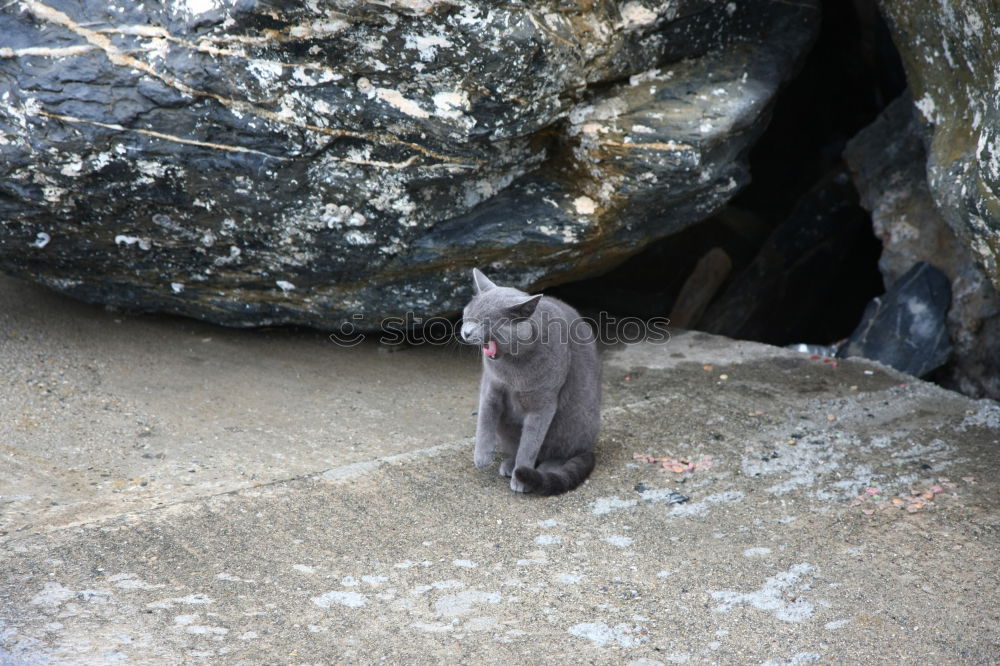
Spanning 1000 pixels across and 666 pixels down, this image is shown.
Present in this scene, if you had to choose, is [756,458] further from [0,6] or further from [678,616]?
[0,6]

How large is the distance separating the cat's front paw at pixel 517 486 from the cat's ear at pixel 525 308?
60 cm

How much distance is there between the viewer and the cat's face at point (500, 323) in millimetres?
3139

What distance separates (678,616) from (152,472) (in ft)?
6.40

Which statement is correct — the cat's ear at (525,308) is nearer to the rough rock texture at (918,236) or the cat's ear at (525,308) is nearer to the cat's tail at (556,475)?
the cat's tail at (556,475)

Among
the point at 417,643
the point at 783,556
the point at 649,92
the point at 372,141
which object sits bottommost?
the point at 417,643

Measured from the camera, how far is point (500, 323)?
3.16 metres

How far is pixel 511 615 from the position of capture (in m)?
2.69

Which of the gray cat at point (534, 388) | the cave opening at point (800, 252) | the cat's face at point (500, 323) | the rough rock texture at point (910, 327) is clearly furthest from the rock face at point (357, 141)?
the cave opening at point (800, 252)

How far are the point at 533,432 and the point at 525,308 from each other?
0.52 meters

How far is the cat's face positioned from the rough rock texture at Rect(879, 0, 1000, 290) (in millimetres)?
1550

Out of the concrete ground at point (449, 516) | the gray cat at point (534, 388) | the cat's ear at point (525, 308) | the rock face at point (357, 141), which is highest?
the rock face at point (357, 141)

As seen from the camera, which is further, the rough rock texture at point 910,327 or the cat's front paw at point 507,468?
the rough rock texture at point 910,327

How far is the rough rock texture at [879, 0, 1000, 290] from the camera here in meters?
3.21

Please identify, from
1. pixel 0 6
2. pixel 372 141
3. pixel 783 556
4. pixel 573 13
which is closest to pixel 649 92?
pixel 573 13
